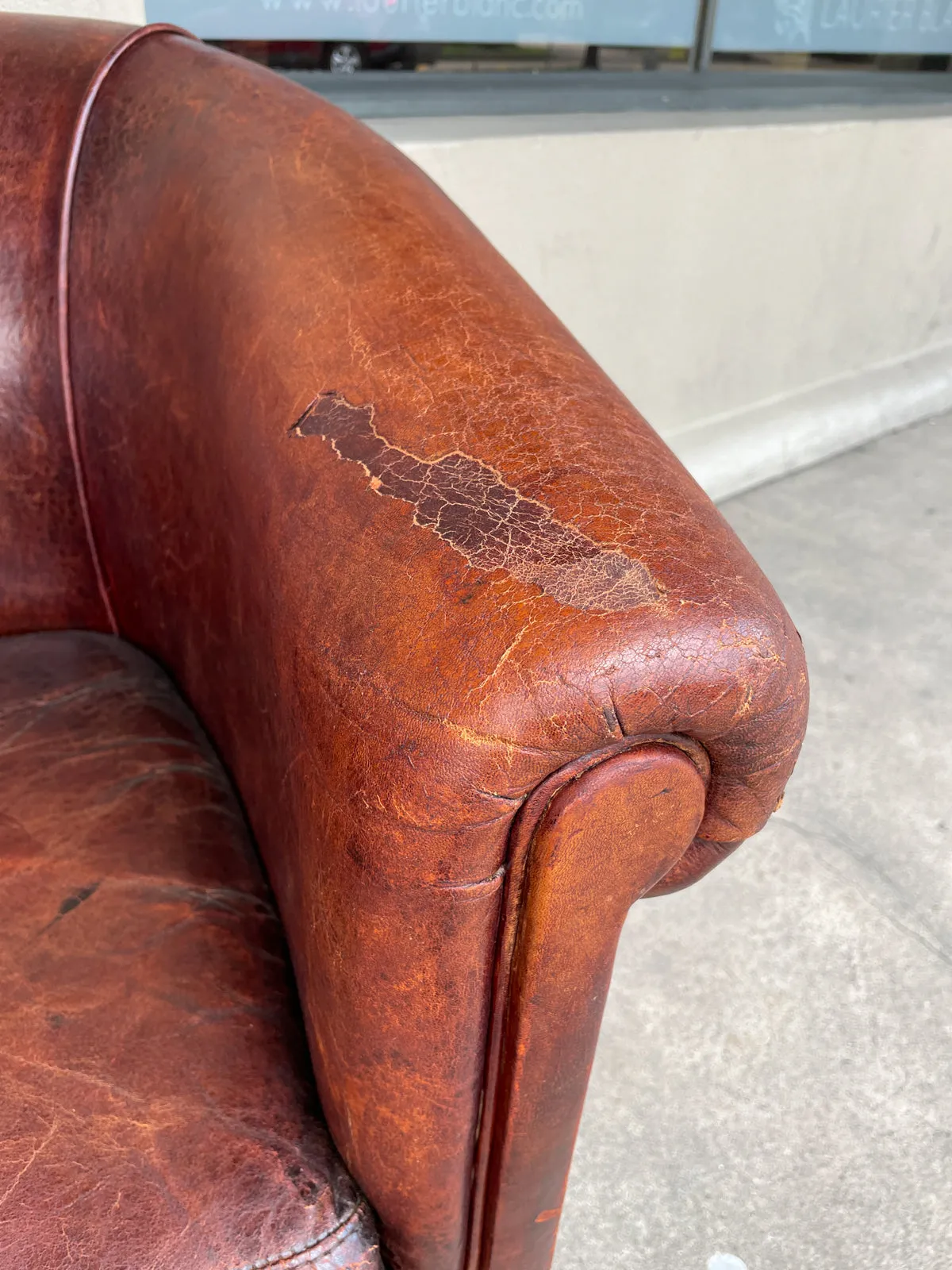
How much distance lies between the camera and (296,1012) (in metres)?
0.59

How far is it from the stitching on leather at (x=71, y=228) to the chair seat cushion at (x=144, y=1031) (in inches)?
8.5

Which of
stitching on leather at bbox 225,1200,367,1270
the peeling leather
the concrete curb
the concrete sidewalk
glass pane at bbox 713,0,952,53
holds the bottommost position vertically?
the concrete sidewalk

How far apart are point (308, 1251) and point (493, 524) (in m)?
0.34

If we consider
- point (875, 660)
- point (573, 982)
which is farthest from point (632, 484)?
point (875, 660)

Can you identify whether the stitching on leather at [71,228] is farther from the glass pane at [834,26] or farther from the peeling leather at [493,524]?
the glass pane at [834,26]

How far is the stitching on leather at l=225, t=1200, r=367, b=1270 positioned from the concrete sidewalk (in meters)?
0.52

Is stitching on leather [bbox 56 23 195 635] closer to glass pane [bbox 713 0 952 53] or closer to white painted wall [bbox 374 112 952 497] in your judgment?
white painted wall [bbox 374 112 952 497]

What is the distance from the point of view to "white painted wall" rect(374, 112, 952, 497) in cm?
173

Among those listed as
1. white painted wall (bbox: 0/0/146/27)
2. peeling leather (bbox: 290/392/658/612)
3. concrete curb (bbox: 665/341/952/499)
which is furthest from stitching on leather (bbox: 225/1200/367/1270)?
concrete curb (bbox: 665/341/952/499)

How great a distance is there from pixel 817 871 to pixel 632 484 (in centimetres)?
101

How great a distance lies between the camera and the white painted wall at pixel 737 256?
173 centimetres

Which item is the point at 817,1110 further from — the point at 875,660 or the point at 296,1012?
the point at 875,660

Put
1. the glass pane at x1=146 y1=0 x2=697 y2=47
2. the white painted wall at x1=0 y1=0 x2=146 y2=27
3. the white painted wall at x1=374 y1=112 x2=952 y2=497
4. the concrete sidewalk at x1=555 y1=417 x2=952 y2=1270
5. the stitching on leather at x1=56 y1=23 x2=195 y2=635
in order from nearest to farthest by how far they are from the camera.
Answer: the stitching on leather at x1=56 y1=23 x2=195 y2=635 < the concrete sidewalk at x1=555 y1=417 x2=952 y2=1270 < the white painted wall at x1=0 y1=0 x2=146 y2=27 < the glass pane at x1=146 y1=0 x2=697 y2=47 < the white painted wall at x1=374 y1=112 x2=952 y2=497

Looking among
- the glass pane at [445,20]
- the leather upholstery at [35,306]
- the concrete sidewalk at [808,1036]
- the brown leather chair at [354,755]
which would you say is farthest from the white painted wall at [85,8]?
the concrete sidewalk at [808,1036]
